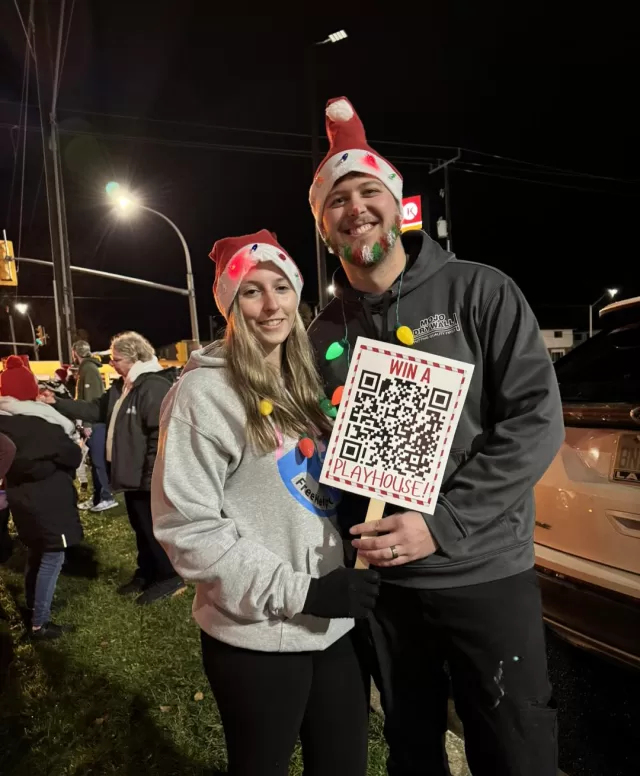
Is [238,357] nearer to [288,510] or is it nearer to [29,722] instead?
[288,510]

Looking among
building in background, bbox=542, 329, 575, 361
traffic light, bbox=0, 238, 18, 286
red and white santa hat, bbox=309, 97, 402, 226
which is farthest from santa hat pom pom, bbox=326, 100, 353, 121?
building in background, bbox=542, 329, 575, 361

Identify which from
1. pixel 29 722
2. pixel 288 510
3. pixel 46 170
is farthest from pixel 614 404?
pixel 46 170

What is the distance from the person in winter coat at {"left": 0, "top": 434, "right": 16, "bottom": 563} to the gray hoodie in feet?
8.51

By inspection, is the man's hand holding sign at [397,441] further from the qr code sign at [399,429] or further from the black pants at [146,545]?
the black pants at [146,545]

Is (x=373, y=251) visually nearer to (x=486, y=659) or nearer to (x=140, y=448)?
(x=486, y=659)

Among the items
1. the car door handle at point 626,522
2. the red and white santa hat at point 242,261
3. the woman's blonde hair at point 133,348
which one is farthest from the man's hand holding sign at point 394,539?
the woman's blonde hair at point 133,348

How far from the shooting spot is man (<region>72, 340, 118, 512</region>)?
762 centimetres

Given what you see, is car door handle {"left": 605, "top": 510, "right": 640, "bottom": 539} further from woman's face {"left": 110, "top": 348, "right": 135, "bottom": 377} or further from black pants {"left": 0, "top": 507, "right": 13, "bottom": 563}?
black pants {"left": 0, "top": 507, "right": 13, "bottom": 563}

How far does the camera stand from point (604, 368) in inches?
126

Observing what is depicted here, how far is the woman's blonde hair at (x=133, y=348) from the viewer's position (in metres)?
5.01

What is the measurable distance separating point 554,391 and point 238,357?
1014 mm

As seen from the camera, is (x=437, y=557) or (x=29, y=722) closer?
(x=437, y=557)

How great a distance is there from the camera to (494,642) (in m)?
1.73

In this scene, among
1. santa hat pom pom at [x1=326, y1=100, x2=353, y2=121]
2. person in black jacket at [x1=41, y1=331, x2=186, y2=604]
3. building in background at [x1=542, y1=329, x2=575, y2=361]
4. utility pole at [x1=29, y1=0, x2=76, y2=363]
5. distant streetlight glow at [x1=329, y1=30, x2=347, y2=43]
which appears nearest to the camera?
santa hat pom pom at [x1=326, y1=100, x2=353, y2=121]
